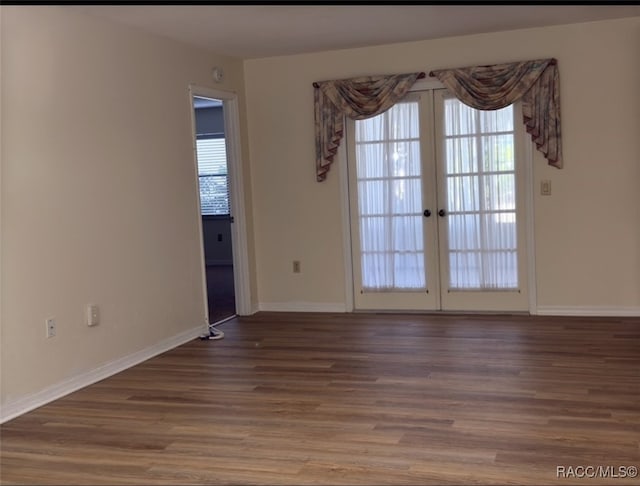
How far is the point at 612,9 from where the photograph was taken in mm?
5328

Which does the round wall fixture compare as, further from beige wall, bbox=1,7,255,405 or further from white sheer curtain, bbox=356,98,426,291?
white sheer curtain, bbox=356,98,426,291

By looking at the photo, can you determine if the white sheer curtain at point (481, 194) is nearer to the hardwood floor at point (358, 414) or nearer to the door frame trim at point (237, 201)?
the hardwood floor at point (358, 414)

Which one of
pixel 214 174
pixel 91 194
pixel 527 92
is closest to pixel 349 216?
pixel 527 92

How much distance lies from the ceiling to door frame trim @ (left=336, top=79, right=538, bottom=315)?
2.19 feet

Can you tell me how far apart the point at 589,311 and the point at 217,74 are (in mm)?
3685

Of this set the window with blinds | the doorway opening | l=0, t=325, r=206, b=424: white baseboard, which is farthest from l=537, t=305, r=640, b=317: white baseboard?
the window with blinds

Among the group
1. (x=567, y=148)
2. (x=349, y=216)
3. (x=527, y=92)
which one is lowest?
(x=349, y=216)

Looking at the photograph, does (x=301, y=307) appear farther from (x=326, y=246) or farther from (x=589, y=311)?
(x=589, y=311)

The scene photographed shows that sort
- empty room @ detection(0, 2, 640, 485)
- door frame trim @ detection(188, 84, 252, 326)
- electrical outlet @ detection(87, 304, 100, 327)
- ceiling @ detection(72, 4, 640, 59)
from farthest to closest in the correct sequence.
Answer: door frame trim @ detection(188, 84, 252, 326) → ceiling @ detection(72, 4, 640, 59) → electrical outlet @ detection(87, 304, 100, 327) → empty room @ detection(0, 2, 640, 485)

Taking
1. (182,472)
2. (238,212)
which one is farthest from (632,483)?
(238,212)

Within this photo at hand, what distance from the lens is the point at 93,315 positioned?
466cm

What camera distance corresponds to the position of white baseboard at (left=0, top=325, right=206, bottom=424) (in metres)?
4.02

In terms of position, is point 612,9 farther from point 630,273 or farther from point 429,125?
point 630,273

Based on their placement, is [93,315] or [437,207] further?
[437,207]
